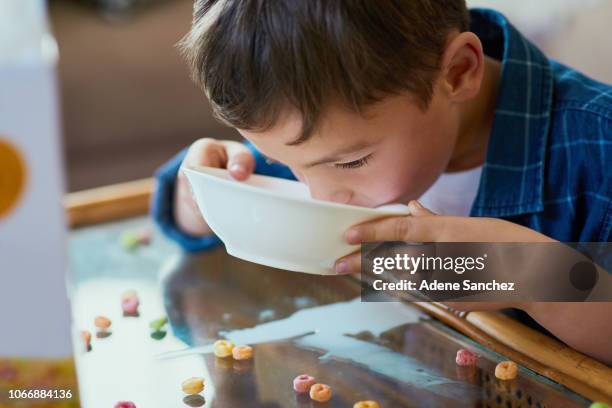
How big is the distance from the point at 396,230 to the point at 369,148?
0.31 feet

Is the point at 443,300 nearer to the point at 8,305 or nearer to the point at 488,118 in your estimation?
the point at 488,118

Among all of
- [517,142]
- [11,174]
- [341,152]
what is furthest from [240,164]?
[11,174]

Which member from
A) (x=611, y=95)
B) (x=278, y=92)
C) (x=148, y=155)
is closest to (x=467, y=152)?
(x=611, y=95)

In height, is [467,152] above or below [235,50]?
below

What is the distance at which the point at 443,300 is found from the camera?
77 cm

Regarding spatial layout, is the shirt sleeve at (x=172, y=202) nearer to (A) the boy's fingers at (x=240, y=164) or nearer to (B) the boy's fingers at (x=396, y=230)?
(A) the boy's fingers at (x=240, y=164)

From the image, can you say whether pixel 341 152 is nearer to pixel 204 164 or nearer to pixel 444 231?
pixel 444 231

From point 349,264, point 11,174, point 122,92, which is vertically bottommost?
point 122,92

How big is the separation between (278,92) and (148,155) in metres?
1.46

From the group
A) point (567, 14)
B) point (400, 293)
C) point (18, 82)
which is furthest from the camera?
point (567, 14)

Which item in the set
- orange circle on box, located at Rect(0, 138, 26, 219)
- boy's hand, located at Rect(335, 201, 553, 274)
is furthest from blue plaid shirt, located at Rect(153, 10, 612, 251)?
orange circle on box, located at Rect(0, 138, 26, 219)

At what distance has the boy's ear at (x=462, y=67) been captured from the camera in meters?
0.78

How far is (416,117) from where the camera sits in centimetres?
78

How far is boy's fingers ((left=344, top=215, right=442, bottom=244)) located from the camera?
678 millimetres
